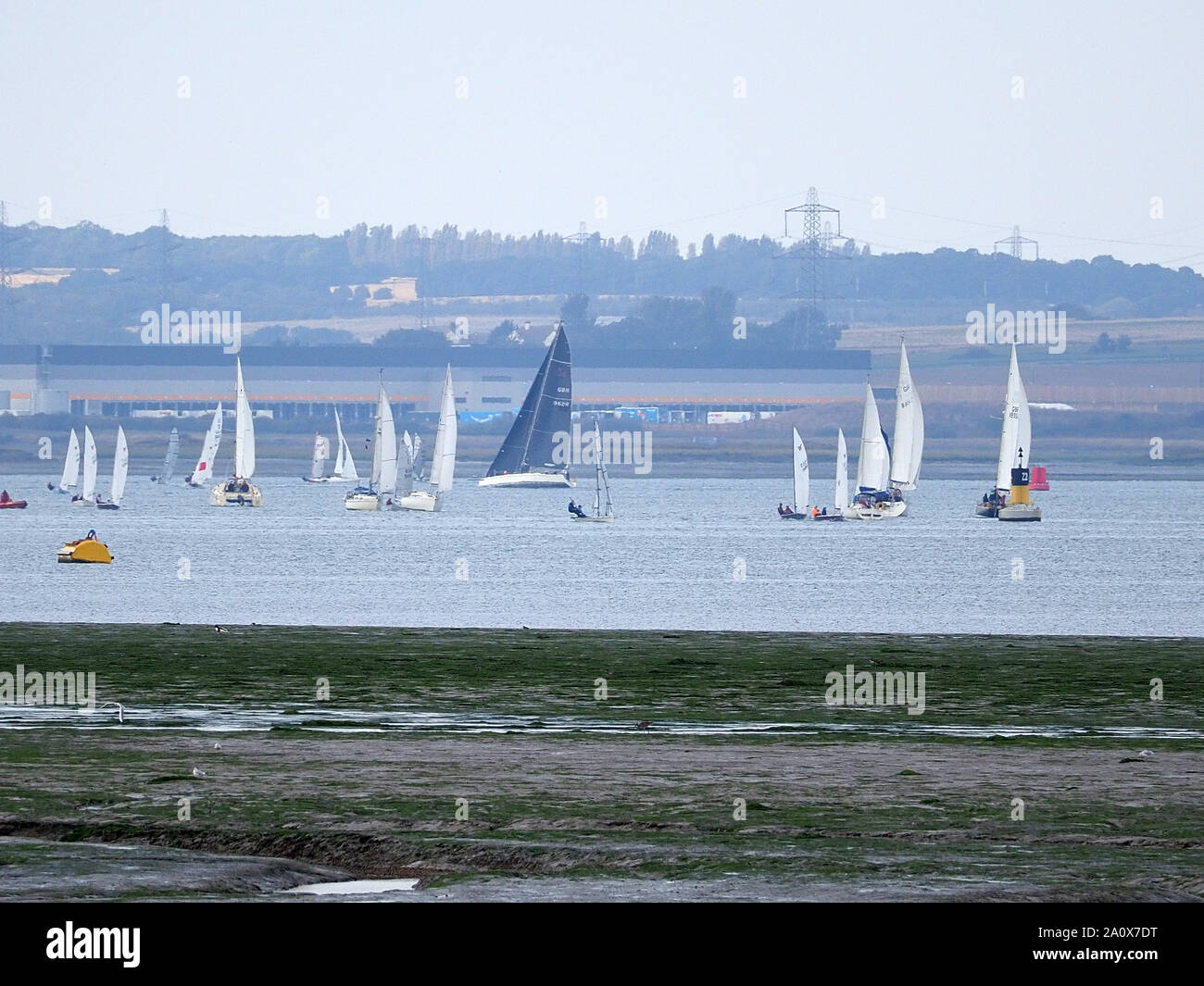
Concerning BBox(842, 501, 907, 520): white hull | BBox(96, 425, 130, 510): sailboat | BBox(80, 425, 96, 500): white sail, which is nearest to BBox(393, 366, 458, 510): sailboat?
BBox(96, 425, 130, 510): sailboat

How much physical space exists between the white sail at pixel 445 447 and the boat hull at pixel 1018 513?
43259 mm

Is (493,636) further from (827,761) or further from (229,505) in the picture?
(229,505)

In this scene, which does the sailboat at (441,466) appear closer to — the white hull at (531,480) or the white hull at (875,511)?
the white hull at (531,480)

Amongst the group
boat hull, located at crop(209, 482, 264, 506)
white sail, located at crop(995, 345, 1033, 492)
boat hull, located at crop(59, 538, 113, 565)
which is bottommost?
boat hull, located at crop(209, 482, 264, 506)

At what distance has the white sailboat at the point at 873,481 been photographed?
15175cm

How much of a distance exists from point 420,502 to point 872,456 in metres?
40.4

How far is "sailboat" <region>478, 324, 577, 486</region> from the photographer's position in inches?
7116

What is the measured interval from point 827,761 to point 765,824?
522cm

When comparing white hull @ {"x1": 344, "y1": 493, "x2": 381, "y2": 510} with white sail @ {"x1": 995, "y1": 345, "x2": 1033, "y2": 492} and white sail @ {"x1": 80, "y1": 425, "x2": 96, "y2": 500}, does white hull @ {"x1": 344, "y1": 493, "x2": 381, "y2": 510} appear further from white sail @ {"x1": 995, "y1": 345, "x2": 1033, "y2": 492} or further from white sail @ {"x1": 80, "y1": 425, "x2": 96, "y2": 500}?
white sail @ {"x1": 995, "y1": 345, "x2": 1033, "y2": 492}

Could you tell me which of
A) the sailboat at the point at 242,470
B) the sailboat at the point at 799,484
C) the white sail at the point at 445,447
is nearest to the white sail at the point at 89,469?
the sailboat at the point at 242,470

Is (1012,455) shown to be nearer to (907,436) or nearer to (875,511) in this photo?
(907,436)

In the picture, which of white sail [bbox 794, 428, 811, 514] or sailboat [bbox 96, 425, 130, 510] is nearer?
white sail [bbox 794, 428, 811, 514]

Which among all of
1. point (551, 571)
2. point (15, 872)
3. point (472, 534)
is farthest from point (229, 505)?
point (15, 872)

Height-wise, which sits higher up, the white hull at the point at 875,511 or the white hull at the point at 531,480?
the white hull at the point at 531,480
